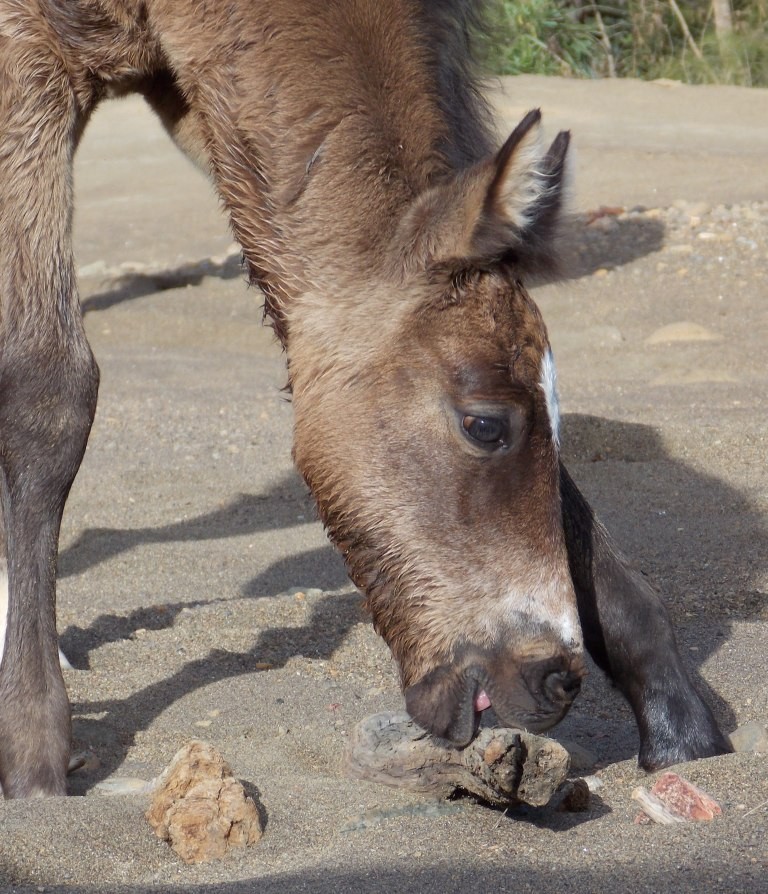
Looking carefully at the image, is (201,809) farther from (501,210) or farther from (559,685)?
(501,210)

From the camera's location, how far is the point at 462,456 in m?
3.03

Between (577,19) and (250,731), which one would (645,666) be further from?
(577,19)

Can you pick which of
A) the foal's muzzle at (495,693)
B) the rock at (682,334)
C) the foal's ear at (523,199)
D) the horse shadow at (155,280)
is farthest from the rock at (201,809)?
the horse shadow at (155,280)

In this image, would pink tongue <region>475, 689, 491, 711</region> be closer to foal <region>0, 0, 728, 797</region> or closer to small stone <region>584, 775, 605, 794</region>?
foal <region>0, 0, 728, 797</region>

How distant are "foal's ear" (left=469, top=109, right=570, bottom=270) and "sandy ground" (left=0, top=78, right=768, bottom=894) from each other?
251 mm

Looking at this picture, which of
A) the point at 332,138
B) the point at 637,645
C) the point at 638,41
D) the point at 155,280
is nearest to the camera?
the point at 332,138

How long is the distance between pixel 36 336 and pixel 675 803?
1992 mm

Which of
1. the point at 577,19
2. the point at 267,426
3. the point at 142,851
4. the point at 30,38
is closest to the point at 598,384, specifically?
the point at 267,426

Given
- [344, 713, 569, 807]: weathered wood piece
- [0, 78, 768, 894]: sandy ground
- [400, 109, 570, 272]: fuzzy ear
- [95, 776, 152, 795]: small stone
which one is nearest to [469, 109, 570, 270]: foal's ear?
[400, 109, 570, 272]: fuzzy ear

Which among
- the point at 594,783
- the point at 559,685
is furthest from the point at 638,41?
the point at 559,685

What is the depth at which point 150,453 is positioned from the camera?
24.2 feet

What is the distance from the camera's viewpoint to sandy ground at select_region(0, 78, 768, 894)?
8.54 ft

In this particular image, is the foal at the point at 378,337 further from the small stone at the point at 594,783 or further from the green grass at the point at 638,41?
the green grass at the point at 638,41

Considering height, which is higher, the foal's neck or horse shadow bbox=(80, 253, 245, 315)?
the foal's neck
